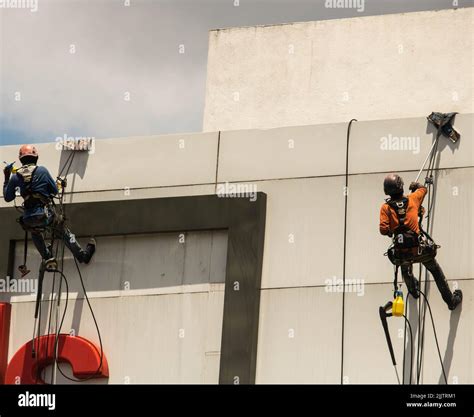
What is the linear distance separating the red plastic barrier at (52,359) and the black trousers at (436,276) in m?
5.55

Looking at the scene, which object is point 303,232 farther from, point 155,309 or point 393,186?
point 155,309

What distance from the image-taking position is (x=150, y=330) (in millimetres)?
27484

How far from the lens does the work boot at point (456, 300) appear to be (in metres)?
25.8

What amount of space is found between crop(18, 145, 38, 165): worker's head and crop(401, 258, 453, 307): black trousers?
6620 mm

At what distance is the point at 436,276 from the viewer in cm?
2555

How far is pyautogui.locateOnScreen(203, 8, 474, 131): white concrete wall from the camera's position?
3006 centimetres

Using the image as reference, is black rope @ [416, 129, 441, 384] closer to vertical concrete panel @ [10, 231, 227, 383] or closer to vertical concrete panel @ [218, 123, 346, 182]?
vertical concrete panel @ [218, 123, 346, 182]

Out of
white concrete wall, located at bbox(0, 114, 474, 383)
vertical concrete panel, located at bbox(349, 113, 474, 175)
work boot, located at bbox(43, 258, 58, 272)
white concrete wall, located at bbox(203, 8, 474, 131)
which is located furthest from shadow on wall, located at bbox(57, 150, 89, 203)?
vertical concrete panel, located at bbox(349, 113, 474, 175)

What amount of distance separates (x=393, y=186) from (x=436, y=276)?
1.72 metres

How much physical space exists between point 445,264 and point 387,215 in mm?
1794

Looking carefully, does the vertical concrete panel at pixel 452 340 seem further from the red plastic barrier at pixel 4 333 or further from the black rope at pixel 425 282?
the red plastic barrier at pixel 4 333
